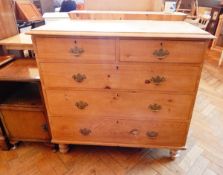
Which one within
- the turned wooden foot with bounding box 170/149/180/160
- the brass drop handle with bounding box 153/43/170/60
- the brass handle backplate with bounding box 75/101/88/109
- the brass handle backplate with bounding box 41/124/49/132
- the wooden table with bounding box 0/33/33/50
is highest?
the brass drop handle with bounding box 153/43/170/60

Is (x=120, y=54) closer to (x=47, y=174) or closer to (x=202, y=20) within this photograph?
(x=47, y=174)

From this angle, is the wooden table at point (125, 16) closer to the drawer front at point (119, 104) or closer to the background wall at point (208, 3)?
the drawer front at point (119, 104)

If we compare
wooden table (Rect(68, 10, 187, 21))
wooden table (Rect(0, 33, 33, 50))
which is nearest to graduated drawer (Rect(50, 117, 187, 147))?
wooden table (Rect(0, 33, 33, 50))

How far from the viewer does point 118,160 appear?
1378mm

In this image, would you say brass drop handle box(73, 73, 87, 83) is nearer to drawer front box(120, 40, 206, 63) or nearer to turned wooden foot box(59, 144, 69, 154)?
drawer front box(120, 40, 206, 63)

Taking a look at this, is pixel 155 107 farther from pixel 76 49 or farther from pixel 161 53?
pixel 76 49

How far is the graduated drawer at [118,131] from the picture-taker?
122 centimetres

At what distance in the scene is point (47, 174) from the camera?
127 cm

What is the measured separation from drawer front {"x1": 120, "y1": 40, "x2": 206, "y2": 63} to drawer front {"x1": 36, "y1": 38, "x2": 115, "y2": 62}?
0.08 metres

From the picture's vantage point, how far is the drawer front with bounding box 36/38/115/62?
988mm

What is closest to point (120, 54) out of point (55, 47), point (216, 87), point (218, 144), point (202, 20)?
point (55, 47)

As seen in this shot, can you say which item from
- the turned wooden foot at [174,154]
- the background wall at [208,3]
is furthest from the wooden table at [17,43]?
the background wall at [208,3]

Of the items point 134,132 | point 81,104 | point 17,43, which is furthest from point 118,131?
point 17,43

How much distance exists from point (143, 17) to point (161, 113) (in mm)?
700
